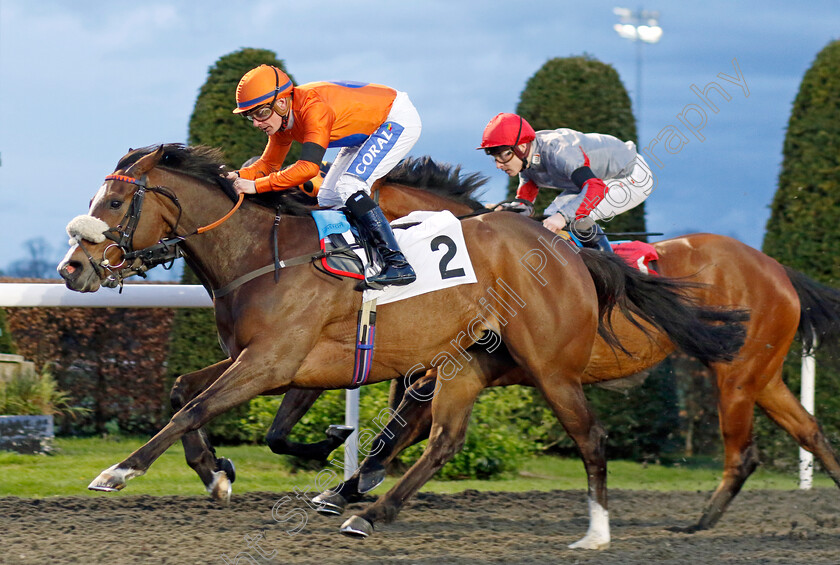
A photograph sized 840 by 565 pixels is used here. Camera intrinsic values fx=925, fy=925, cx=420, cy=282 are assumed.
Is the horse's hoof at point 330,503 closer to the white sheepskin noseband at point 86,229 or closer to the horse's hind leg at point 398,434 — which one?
the horse's hind leg at point 398,434

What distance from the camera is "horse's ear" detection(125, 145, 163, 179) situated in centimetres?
362

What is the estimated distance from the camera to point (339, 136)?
3992 millimetres

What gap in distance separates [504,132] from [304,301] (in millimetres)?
1436

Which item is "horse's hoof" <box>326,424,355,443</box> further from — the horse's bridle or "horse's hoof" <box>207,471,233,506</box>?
the horse's bridle

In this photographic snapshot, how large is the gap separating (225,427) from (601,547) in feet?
11.5

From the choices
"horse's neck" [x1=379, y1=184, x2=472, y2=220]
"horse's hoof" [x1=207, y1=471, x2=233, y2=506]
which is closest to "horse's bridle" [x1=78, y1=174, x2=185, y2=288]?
"horse's hoof" [x1=207, y1=471, x2=233, y2=506]

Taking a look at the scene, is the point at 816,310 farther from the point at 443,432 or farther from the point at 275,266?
the point at 275,266

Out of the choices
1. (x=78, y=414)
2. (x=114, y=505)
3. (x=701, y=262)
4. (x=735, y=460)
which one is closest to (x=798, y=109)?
(x=701, y=262)

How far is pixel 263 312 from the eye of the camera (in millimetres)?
3635

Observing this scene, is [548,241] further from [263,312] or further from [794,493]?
[794,493]

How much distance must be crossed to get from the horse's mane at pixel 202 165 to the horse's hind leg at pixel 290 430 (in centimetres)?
95

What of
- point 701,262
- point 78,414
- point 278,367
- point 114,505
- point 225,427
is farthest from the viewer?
point 78,414

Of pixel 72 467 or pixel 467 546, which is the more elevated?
pixel 467 546

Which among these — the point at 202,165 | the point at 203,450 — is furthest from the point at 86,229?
the point at 203,450
